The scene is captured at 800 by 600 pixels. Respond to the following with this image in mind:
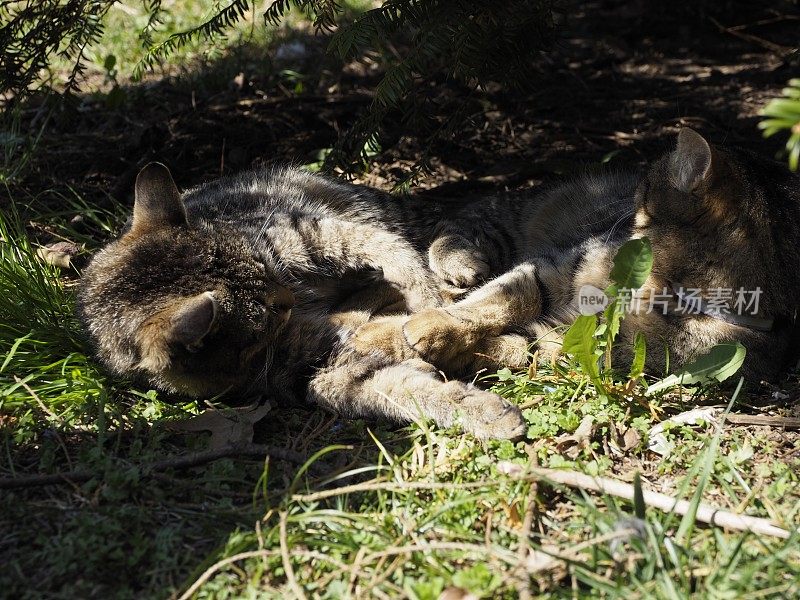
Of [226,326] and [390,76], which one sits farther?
[390,76]

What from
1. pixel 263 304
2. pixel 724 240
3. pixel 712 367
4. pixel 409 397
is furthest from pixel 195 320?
pixel 724 240

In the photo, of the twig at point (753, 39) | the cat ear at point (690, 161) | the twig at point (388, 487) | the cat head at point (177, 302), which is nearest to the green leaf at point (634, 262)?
the cat ear at point (690, 161)

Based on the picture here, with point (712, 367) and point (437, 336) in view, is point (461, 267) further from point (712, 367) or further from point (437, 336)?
point (712, 367)

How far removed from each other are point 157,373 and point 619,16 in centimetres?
511

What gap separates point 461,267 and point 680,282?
3.29ft

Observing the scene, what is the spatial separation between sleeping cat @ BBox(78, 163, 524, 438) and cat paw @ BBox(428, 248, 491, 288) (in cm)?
7

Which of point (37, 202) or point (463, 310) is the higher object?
point (37, 202)

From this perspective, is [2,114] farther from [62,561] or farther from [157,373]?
[62,561]

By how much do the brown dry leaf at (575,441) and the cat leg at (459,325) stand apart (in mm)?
628

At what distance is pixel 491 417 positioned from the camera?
2.53 meters

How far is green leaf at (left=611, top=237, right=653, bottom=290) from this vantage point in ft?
8.20

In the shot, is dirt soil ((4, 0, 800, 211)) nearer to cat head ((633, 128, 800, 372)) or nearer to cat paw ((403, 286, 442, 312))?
cat paw ((403, 286, 442, 312))

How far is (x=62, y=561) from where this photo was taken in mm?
1979

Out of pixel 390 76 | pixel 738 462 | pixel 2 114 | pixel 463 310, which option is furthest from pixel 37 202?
pixel 738 462
